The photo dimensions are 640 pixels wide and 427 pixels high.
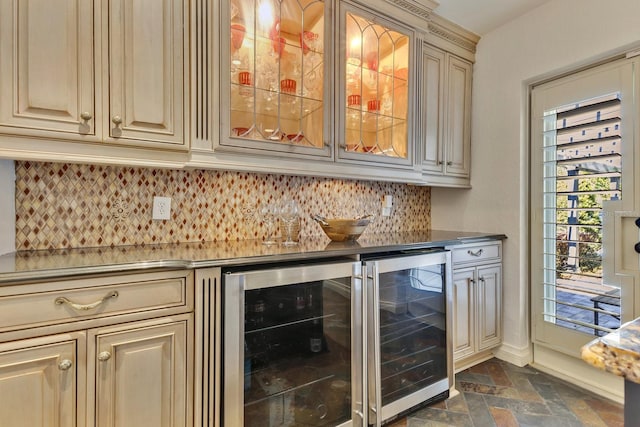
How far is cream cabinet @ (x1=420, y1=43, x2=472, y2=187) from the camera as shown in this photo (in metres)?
2.35

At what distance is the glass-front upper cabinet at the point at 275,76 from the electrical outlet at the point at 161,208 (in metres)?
0.50

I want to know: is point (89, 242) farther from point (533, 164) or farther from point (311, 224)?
point (533, 164)

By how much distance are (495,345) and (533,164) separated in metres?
1.36

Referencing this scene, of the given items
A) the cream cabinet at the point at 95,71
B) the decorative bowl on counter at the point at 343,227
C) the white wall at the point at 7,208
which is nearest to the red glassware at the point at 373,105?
the decorative bowl on counter at the point at 343,227

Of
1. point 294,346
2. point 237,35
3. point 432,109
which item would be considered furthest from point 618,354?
point 432,109

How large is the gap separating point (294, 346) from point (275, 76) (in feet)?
4.51

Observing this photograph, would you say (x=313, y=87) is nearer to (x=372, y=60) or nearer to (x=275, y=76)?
(x=275, y=76)

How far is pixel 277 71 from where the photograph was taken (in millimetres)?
1705

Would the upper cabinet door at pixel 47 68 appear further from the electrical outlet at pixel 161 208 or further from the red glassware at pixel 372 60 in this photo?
the red glassware at pixel 372 60

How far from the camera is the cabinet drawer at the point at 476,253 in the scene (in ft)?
6.93

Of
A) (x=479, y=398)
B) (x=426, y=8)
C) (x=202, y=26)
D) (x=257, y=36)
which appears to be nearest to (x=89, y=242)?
(x=202, y=26)

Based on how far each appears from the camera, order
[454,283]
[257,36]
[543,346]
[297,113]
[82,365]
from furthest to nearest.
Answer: [543,346] < [454,283] < [297,113] < [257,36] < [82,365]

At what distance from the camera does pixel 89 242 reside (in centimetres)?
155

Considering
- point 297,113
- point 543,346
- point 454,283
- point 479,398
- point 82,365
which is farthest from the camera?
point 543,346
